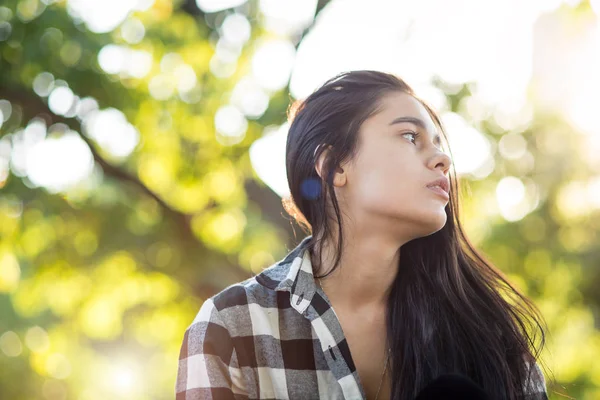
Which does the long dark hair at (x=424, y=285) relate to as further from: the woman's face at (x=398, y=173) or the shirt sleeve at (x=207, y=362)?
the shirt sleeve at (x=207, y=362)

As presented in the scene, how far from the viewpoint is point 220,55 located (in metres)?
6.57

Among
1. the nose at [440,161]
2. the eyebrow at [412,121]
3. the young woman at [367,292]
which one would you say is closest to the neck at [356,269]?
the young woman at [367,292]

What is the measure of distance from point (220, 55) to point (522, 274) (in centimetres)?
429

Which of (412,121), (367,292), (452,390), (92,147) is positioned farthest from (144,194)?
(452,390)

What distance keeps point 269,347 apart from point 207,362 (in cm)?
20

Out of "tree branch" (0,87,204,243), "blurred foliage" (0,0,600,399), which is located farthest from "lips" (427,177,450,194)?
"tree branch" (0,87,204,243)

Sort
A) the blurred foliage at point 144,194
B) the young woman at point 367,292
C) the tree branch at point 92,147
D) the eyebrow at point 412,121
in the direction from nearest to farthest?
1. the young woman at point 367,292
2. the eyebrow at point 412,121
3. the blurred foliage at point 144,194
4. the tree branch at point 92,147

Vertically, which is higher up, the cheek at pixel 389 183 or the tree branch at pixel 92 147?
the cheek at pixel 389 183

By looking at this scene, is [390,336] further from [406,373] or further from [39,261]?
[39,261]

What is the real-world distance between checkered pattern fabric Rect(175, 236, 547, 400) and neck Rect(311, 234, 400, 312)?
0.09 m

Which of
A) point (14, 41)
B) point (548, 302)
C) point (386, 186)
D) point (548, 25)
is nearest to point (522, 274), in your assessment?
point (548, 302)

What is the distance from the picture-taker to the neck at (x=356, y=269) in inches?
88.9

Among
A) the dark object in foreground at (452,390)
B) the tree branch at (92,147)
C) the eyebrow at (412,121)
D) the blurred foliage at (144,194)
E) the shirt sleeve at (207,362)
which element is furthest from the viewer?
the tree branch at (92,147)

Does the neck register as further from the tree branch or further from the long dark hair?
the tree branch
